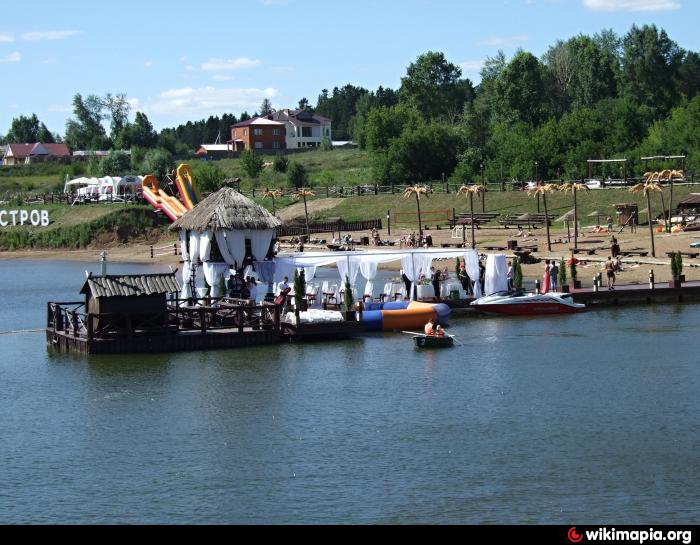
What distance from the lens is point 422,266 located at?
172ft

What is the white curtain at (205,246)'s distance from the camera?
51.1m

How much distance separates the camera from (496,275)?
2124 inches

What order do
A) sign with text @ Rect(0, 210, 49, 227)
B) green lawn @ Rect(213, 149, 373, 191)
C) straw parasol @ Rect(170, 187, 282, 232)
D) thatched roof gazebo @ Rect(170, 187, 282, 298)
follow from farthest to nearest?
green lawn @ Rect(213, 149, 373, 191) < sign with text @ Rect(0, 210, 49, 227) < thatched roof gazebo @ Rect(170, 187, 282, 298) < straw parasol @ Rect(170, 187, 282, 232)

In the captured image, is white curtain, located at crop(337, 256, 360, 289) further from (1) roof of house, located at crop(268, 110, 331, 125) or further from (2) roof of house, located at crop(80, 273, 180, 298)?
(1) roof of house, located at crop(268, 110, 331, 125)

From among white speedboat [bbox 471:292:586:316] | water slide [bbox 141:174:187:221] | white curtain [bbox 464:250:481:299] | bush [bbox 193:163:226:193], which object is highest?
bush [bbox 193:163:226:193]

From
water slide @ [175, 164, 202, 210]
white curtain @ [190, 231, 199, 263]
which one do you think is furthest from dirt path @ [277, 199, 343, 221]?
white curtain @ [190, 231, 199, 263]

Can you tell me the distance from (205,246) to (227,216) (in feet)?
5.49

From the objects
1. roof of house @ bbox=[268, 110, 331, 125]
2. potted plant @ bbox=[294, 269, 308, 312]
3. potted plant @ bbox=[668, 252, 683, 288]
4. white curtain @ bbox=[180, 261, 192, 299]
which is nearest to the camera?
potted plant @ bbox=[294, 269, 308, 312]

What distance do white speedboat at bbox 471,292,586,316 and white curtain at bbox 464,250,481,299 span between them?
840 millimetres

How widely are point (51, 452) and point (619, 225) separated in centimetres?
5885

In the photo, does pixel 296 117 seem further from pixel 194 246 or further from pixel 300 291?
pixel 300 291

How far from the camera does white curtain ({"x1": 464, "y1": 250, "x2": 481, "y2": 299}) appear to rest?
53.1 metres

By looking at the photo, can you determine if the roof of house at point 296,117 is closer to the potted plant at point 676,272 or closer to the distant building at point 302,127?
the distant building at point 302,127

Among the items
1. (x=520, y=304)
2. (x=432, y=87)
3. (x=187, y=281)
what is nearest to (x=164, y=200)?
(x=187, y=281)
